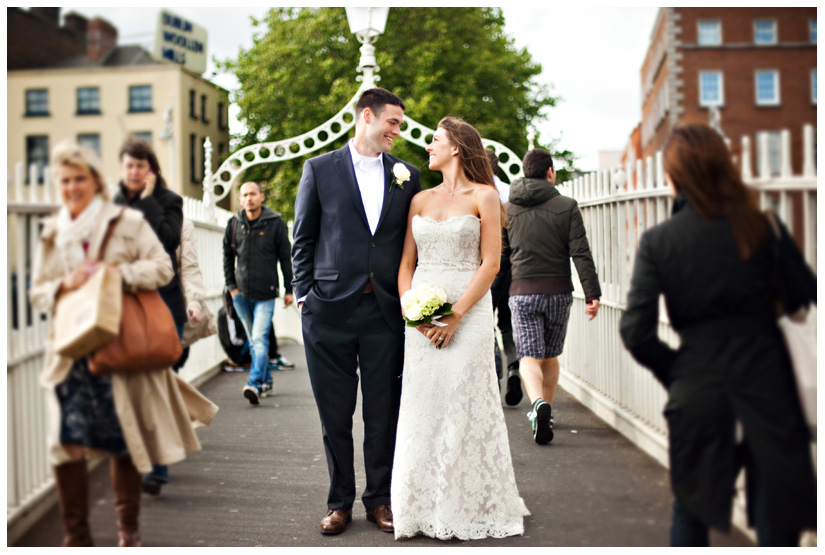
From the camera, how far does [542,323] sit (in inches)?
264

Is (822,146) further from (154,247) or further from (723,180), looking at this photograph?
(154,247)

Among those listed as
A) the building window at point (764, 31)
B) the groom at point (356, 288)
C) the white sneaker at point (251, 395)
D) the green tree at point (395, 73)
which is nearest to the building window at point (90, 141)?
the groom at point (356, 288)

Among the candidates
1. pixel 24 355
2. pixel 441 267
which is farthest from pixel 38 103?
pixel 441 267

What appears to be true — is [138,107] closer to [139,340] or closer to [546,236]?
[139,340]

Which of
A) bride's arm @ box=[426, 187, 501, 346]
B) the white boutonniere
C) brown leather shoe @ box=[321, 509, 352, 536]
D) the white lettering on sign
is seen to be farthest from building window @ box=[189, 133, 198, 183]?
brown leather shoe @ box=[321, 509, 352, 536]

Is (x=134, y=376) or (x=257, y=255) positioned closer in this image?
(x=134, y=376)

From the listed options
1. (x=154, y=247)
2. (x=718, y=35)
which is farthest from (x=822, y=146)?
(x=154, y=247)

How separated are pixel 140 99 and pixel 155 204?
2.05 feet

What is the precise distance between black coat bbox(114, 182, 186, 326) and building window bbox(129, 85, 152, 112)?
0.44 meters

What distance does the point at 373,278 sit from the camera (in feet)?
15.3

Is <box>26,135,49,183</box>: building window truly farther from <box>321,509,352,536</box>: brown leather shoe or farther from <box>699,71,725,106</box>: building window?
<box>699,71,725,106</box>: building window

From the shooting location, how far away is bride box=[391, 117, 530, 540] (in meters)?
4.56

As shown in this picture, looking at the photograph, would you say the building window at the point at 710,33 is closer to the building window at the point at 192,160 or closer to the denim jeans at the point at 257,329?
the building window at the point at 192,160

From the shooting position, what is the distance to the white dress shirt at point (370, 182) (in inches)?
186
